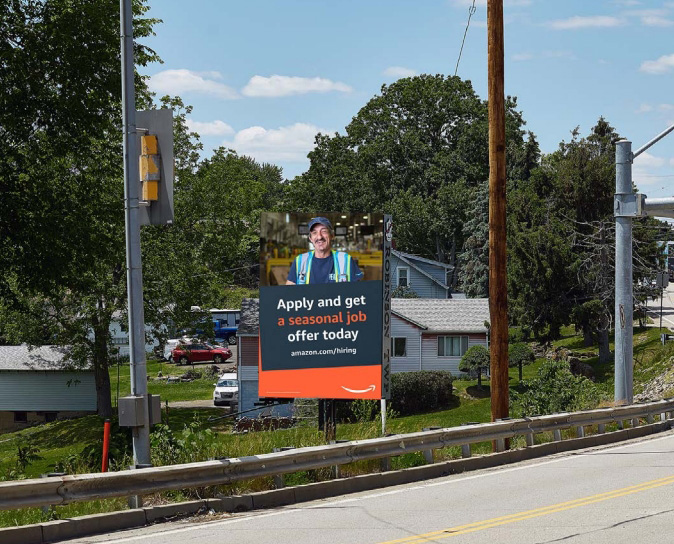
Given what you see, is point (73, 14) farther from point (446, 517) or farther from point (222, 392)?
point (222, 392)

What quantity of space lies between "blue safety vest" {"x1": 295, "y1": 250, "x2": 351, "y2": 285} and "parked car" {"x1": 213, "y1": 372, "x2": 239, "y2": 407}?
27566mm

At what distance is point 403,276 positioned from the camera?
71312 mm

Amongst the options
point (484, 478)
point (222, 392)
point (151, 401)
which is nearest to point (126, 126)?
point (151, 401)

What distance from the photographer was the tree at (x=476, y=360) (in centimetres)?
4716

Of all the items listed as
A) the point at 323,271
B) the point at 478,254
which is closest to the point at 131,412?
the point at 323,271

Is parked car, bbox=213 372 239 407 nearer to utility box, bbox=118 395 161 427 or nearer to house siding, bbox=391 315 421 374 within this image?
house siding, bbox=391 315 421 374

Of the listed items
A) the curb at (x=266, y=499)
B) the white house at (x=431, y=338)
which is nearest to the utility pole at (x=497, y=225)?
the curb at (x=266, y=499)

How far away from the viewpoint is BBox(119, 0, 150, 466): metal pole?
456 inches

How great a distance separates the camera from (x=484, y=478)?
575 inches

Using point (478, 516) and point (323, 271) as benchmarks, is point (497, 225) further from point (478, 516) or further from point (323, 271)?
point (478, 516)

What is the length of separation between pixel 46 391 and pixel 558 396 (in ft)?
118

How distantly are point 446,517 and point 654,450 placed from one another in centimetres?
850

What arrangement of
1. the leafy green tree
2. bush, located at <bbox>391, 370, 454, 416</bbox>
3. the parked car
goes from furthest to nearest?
the leafy green tree, the parked car, bush, located at <bbox>391, 370, 454, 416</bbox>

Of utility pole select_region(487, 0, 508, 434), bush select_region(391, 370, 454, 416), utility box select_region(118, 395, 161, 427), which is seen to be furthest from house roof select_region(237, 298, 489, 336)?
utility box select_region(118, 395, 161, 427)
